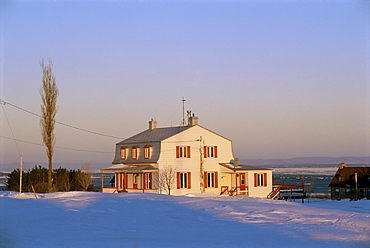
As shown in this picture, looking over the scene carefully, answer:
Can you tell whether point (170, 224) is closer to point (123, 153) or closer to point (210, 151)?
point (210, 151)

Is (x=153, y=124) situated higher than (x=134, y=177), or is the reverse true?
(x=153, y=124)

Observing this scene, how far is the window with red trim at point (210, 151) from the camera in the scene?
155 feet

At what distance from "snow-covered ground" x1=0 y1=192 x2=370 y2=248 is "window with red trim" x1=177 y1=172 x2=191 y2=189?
20714 millimetres

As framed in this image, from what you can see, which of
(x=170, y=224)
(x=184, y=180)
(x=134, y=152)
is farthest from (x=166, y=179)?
(x=170, y=224)

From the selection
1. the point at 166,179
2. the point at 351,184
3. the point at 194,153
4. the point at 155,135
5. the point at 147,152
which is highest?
the point at 155,135

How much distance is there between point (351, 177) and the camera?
2825 inches

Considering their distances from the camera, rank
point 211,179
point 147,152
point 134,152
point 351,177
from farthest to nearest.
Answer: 1. point 351,177
2. point 134,152
3. point 147,152
4. point 211,179

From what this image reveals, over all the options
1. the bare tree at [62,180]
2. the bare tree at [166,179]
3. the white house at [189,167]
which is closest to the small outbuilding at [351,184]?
the white house at [189,167]

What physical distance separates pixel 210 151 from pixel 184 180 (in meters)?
3.79

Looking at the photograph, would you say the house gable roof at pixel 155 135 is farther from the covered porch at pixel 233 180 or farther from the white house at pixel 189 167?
the covered porch at pixel 233 180

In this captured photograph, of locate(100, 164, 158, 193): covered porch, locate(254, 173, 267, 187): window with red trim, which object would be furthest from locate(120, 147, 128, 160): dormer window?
locate(254, 173, 267, 187): window with red trim

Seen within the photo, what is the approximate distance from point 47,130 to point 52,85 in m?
3.36

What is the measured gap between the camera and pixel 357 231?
1772 centimetres

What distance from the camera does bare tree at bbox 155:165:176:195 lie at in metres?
44.4
